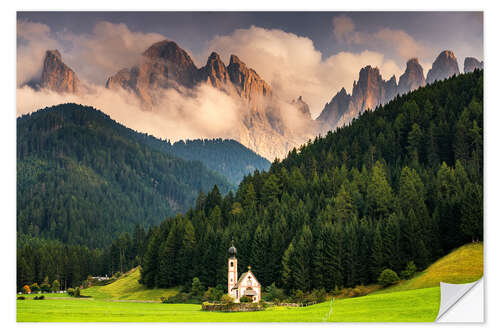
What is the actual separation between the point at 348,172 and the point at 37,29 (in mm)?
32631

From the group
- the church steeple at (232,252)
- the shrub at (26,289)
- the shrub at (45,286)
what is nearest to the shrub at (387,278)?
the church steeple at (232,252)

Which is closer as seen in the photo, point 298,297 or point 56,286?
point 298,297

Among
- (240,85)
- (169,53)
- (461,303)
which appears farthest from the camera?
(169,53)

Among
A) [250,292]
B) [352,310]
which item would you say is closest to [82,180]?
[250,292]

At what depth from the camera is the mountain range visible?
5091cm

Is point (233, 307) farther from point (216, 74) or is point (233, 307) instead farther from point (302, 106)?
point (216, 74)

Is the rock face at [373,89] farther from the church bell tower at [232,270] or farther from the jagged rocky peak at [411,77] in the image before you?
the church bell tower at [232,270]

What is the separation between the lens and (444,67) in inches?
2050

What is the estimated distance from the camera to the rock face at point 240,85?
2039 inches

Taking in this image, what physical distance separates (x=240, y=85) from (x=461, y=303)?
95.1ft

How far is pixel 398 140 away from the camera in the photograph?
6475 cm

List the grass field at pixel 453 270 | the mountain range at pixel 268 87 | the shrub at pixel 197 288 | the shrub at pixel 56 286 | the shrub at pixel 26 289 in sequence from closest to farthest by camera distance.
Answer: the grass field at pixel 453 270, the shrub at pixel 26 289, the shrub at pixel 197 288, the mountain range at pixel 268 87, the shrub at pixel 56 286
